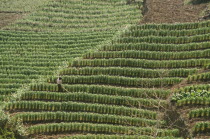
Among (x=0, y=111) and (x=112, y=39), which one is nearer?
(x=0, y=111)

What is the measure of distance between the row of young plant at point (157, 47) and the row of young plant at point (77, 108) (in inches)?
294

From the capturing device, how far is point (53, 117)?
26438 mm

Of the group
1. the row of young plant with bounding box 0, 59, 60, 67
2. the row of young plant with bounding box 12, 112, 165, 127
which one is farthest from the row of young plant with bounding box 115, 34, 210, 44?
the row of young plant with bounding box 12, 112, 165, 127

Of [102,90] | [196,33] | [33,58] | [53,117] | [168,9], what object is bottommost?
[53,117]

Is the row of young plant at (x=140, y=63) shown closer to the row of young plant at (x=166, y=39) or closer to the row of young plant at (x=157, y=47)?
the row of young plant at (x=157, y=47)

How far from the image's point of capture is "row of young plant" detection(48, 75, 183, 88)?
28172 mm

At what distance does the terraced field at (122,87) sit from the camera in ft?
83.5

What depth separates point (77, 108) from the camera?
26969 mm

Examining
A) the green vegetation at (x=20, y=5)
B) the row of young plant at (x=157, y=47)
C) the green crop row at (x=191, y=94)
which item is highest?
the green vegetation at (x=20, y=5)

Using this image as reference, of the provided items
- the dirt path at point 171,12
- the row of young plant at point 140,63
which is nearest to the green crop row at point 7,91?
the row of young plant at point 140,63

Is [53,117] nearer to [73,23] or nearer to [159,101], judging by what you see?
[159,101]

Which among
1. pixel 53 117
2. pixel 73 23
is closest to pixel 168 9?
pixel 73 23

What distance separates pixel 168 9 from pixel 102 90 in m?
14.4

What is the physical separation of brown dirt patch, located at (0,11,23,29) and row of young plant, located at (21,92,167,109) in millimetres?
15009
